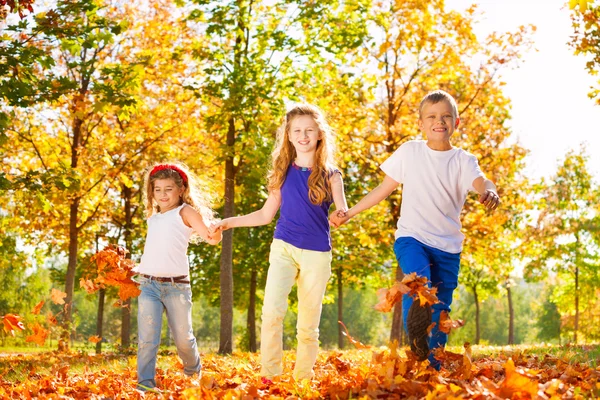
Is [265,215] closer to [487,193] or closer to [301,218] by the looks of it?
[301,218]

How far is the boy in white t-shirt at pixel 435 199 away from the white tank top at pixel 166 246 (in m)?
1.38

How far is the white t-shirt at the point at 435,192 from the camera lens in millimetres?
5242

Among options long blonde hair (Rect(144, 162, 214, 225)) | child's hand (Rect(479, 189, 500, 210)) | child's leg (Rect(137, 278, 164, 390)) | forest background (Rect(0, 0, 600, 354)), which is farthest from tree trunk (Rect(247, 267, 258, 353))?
child's hand (Rect(479, 189, 500, 210))

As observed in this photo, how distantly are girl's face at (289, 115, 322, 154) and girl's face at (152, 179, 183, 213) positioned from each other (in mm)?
1171

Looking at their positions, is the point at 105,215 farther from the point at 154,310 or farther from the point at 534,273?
the point at 534,273

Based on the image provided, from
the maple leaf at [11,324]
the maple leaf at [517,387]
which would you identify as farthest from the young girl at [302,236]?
the maple leaf at [517,387]

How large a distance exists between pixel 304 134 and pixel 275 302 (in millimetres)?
1408

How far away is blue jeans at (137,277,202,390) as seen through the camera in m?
5.58

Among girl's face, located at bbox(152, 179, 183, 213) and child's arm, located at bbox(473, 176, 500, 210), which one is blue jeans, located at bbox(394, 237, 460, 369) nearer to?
child's arm, located at bbox(473, 176, 500, 210)

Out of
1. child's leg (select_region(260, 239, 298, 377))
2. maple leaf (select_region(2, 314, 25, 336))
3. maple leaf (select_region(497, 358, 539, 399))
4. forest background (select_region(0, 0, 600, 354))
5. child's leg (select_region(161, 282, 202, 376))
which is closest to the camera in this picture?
maple leaf (select_region(497, 358, 539, 399))

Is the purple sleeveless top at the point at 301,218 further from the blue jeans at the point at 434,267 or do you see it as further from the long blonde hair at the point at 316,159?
the blue jeans at the point at 434,267

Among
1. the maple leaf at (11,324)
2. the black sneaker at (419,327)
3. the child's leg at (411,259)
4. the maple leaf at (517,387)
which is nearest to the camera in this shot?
the maple leaf at (517,387)

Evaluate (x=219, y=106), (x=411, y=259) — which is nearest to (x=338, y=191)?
(x=411, y=259)

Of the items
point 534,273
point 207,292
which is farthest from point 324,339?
point 207,292
